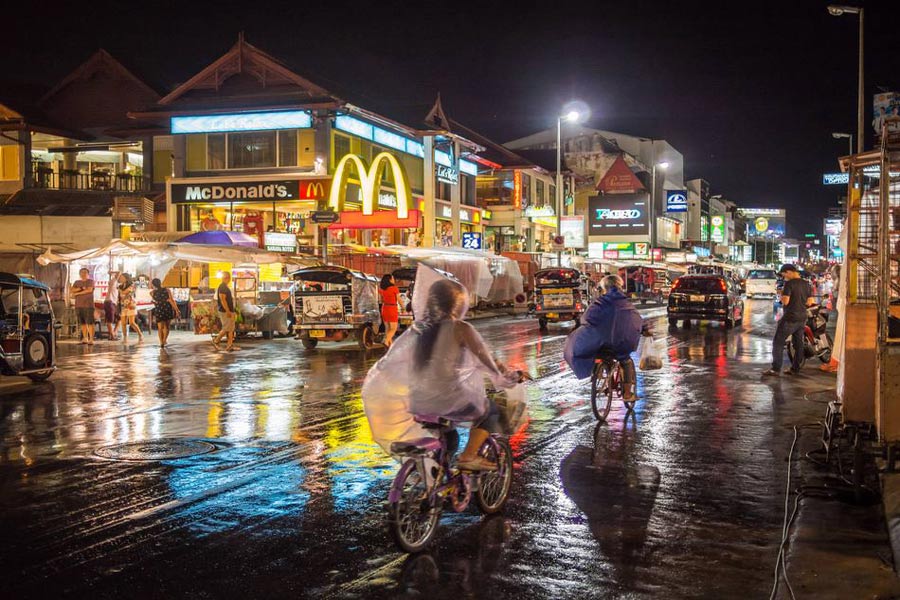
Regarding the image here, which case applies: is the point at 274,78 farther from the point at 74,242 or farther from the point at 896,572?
the point at 896,572

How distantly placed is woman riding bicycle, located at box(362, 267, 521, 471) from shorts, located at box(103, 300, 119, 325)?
20.9 meters

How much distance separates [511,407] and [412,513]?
1.18 metres

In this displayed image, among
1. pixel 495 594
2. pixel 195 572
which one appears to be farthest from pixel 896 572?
pixel 195 572

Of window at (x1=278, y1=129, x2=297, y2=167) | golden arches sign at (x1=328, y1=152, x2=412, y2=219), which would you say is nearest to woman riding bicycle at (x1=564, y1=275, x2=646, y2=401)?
golden arches sign at (x1=328, y1=152, x2=412, y2=219)

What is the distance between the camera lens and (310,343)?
71.8ft

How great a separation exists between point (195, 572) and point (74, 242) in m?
34.1

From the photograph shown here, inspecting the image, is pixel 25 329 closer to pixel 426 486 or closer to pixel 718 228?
pixel 426 486

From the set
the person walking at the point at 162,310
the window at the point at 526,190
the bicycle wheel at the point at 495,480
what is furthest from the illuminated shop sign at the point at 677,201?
the bicycle wheel at the point at 495,480

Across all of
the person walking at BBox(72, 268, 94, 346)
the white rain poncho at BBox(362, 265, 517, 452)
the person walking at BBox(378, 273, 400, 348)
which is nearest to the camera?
the white rain poncho at BBox(362, 265, 517, 452)

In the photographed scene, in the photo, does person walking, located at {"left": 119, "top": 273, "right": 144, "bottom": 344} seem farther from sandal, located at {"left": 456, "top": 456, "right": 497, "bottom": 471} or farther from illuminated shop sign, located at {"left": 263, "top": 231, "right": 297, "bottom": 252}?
sandal, located at {"left": 456, "top": 456, "right": 497, "bottom": 471}

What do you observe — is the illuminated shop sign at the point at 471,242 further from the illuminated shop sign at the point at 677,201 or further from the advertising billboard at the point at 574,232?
the illuminated shop sign at the point at 677,201

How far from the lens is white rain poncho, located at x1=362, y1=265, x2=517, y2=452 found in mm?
5977

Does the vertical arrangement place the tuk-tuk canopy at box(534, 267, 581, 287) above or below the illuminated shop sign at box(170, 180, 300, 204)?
below

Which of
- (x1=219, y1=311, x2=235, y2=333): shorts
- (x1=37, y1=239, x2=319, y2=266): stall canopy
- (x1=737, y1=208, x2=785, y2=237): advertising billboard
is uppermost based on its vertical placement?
(x1=737, y1=208, x2=785, y2=237): advertising billboard
